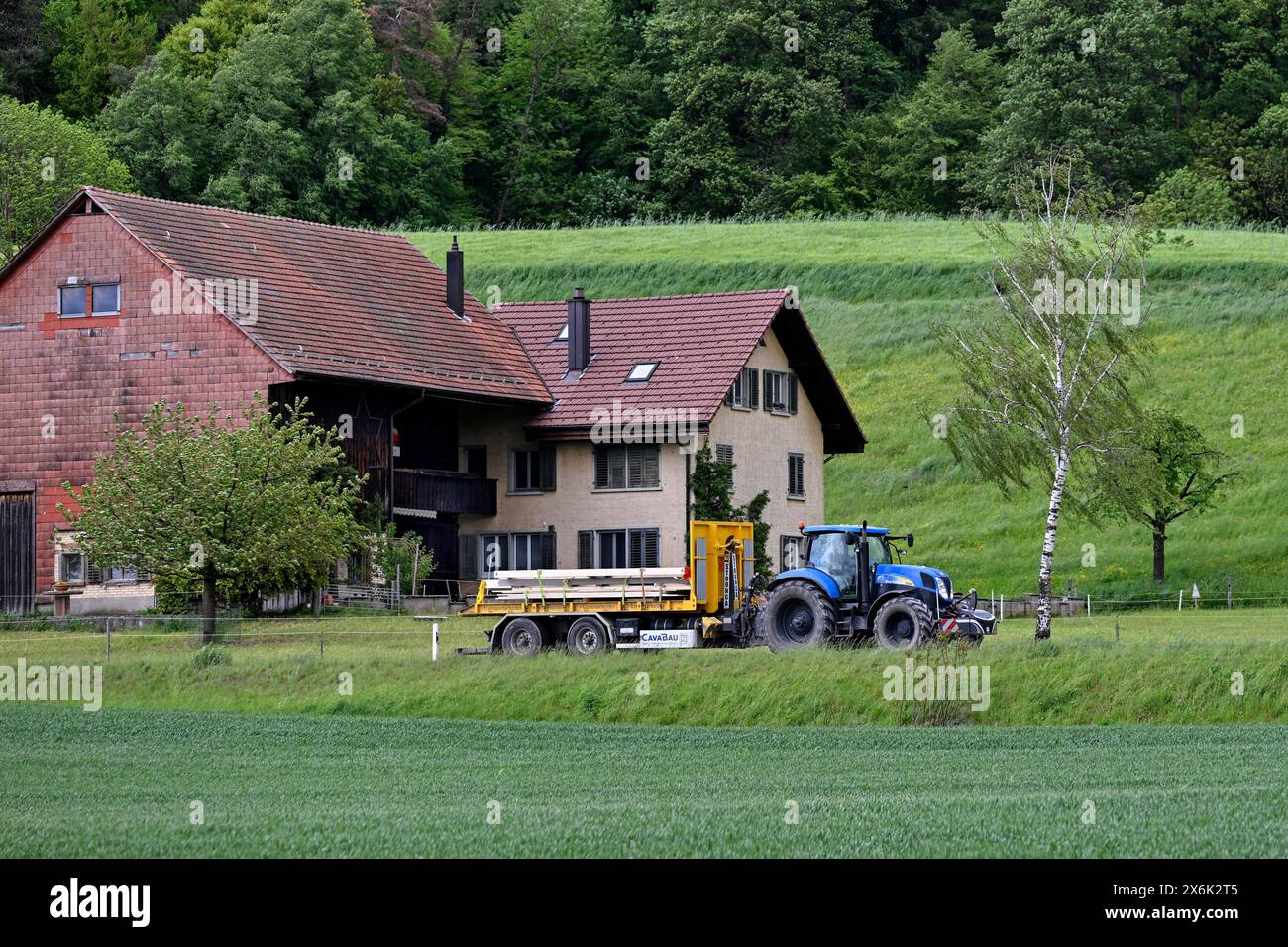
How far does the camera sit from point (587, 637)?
3894cm

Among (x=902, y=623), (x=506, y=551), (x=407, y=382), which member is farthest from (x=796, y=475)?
(x=902, y=623)

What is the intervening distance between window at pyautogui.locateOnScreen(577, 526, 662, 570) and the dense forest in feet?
122

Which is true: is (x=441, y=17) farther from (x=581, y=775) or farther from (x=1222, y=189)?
(x=581, y=775)

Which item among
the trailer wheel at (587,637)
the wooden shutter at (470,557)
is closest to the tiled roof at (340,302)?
the wooden shutter at (470,557)

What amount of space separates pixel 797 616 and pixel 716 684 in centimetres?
304

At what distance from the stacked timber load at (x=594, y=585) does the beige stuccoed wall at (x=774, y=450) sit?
1413 cm

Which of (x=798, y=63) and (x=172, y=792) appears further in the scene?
(x=798, y=63)

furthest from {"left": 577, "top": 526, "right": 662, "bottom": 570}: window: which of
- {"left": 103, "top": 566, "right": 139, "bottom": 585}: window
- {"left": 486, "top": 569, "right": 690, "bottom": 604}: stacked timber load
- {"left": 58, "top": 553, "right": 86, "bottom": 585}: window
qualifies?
{"left": 486, "top": 569, "right": 690, "bottom": 604}: stacked timber load

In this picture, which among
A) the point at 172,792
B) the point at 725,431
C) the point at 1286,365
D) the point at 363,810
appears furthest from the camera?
the point at 1286,365

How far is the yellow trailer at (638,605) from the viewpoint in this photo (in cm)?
3841

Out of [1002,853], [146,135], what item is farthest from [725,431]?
[146,135]

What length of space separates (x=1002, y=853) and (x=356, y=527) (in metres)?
27.0

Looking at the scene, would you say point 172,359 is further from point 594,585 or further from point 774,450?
point 594,585

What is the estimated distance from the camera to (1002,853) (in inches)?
712
